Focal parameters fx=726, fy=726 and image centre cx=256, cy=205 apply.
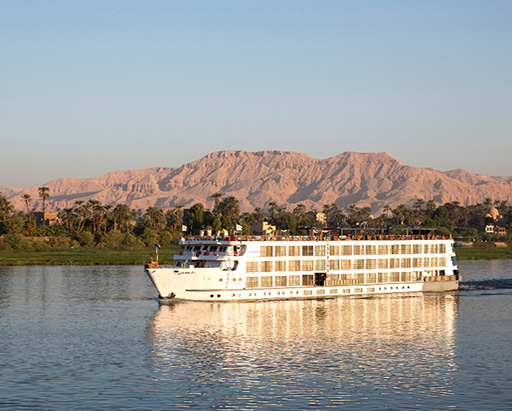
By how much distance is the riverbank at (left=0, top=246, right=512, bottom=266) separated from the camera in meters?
127

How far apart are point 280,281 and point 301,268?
2913mm

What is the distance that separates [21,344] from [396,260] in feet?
147

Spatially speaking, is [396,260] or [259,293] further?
[396,260]

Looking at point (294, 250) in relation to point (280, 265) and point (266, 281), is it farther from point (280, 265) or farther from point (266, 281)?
point (266, 281)

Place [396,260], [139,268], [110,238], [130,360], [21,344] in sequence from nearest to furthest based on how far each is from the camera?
[130,360] → [21,344] → [396,260] → [139,268] → [110,238]

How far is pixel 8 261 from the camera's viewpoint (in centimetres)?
12625

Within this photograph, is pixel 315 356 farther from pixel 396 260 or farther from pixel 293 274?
pixel 396 260

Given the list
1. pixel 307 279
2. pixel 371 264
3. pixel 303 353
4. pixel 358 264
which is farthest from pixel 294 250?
pixel 303 353

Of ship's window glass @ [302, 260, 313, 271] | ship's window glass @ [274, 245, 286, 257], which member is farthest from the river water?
ship's window glass @ [274, 245, 286, 257]

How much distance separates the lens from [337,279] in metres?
76.6

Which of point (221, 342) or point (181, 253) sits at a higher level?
point (181, 253)

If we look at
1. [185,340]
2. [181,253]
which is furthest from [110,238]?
[185,340]

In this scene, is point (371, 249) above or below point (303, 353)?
above

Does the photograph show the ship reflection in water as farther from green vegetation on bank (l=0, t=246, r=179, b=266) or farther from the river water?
green vegetation on bank (l=0, t=246, r=179, b=266)
